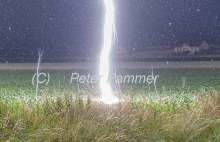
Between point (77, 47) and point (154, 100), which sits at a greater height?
point (77, 47)

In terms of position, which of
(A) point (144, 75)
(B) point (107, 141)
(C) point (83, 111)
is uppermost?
(A) point (144, 75)

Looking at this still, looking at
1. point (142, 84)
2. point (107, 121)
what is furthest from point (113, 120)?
point (142, 84)

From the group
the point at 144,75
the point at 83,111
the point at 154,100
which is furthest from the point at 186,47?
the point at 83,111

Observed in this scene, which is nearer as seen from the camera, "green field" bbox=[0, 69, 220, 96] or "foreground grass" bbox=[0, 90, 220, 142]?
"foreground grass" bbox=[0, 90, 220, 142]

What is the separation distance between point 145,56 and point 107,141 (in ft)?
67.9

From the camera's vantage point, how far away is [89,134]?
6.16 m

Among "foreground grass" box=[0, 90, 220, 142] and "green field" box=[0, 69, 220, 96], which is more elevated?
"green field" box=[0, 69, 220, 96]

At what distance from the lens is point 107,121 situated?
21.9 feet

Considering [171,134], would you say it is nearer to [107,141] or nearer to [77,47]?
[107,141]

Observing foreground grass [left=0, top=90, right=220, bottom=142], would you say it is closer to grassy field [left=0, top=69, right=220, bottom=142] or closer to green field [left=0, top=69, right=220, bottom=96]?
grassy field [left=0, top=69, right=220, bottom=142]

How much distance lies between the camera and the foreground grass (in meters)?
6.22

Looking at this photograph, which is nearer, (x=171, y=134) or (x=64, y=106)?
(x=171, y=134)

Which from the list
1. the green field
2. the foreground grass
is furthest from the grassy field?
the green field

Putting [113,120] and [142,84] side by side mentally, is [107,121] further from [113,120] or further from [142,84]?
[142,84]
